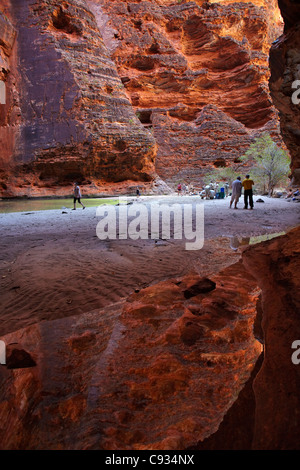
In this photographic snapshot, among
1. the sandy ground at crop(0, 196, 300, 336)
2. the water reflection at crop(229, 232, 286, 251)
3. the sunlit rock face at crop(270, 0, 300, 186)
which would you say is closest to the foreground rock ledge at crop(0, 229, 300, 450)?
the sandy ground at crop(0, 196, 300, 336)

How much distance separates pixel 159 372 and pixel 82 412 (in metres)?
0.52

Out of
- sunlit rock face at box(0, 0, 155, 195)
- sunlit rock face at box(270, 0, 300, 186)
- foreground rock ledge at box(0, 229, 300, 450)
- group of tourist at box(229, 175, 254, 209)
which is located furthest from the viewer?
Result: sunlit rock face at box(0, 0, 155, 195)

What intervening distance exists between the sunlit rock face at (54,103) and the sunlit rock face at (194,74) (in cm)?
1228

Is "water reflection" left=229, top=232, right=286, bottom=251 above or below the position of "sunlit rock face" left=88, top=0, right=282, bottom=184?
below

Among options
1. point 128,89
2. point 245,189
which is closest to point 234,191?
point 245,189

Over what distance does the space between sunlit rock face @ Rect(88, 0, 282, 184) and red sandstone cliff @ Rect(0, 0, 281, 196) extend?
145mm

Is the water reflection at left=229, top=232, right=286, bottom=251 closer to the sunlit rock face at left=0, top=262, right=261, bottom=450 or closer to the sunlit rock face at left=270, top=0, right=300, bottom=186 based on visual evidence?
the sunlit rock face at left=0, top=262, right=261, bottom=450

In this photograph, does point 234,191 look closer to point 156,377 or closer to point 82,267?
point 82,267

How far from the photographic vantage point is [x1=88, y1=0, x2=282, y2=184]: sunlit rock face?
112 ft

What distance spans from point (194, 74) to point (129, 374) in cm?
4196

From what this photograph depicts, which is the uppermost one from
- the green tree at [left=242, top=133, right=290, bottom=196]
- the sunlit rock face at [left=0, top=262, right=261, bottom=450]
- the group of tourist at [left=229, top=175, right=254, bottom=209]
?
the green tree at [left=242, top=133, right=290, bottom=196]

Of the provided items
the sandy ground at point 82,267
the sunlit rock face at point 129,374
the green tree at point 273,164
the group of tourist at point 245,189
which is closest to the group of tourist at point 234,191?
the group of tourist at point 245,189

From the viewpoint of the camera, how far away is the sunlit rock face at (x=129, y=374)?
Answer: 3.84ft
